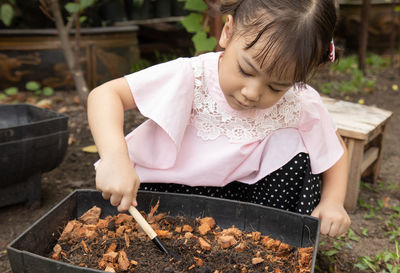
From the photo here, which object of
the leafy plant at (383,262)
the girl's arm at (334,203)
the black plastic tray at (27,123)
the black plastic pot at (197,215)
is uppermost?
the black plastic tray at (27,123)

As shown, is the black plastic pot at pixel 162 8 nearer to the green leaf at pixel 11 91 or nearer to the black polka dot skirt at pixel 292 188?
the green leaf at pixel 11 91

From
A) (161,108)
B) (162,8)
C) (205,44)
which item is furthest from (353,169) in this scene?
(162,8)

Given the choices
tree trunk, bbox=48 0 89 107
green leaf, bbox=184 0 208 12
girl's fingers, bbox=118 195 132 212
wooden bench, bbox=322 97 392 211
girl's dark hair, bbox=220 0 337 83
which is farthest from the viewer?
tree trunk, bbox=48 0 89 107

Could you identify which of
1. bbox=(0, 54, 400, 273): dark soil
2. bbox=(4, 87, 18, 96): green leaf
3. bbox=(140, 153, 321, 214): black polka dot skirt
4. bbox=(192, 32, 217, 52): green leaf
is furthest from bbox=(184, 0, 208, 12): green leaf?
bbox=(4, 87, 18, 96): green leaf

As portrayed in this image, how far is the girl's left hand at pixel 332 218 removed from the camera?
129cm

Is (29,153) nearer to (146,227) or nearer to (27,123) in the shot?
(27,123)

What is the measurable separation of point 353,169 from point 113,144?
47.3 inches

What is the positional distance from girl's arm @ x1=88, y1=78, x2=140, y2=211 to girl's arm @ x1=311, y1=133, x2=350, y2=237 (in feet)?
2.02

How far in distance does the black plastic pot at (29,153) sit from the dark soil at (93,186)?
0.32ft

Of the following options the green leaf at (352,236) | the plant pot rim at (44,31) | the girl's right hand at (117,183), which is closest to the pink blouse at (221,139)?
the girl's right hand at (117,183)

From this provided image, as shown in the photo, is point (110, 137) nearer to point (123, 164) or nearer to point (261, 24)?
point (123, 164)

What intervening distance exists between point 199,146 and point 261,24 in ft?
1.52

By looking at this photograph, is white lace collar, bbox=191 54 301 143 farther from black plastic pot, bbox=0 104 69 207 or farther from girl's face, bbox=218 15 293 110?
black plastic pot, bbox=0 104 69 207

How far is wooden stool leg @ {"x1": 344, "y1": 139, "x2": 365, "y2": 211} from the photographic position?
1849 mm
